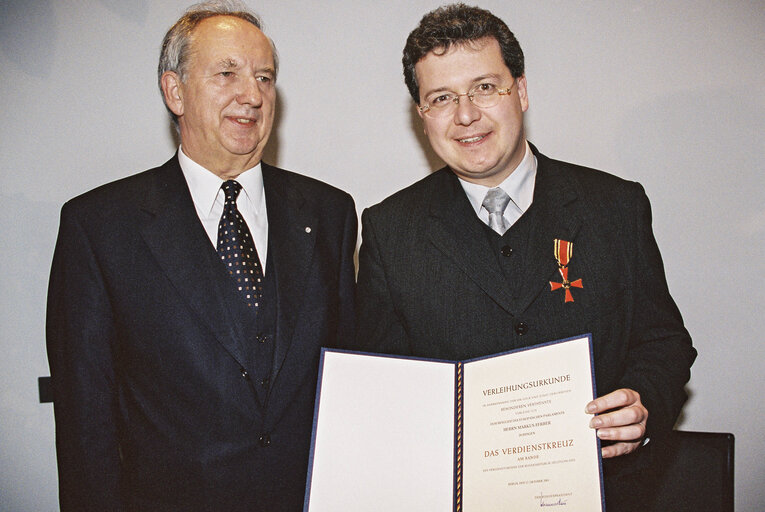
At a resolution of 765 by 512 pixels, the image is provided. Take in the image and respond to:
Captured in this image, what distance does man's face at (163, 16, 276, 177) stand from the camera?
2.25 meters

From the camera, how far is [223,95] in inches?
88.8

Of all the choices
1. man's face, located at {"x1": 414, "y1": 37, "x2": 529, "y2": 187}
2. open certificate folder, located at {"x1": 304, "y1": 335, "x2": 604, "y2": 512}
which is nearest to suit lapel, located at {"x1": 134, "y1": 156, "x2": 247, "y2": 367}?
open certificate folder, located at {"x1": 304, "y1": 335, "x2": 604, "y2": 512}

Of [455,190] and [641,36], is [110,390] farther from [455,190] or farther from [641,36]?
[641,36]

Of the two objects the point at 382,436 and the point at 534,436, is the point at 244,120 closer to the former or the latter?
the point at 382,436

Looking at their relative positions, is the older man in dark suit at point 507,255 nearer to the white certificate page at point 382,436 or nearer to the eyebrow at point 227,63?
the white certificate page at point 382,436

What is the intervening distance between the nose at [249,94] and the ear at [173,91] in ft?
0.81

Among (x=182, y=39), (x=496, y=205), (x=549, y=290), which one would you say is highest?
(x=182, y=39)

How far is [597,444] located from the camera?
158 centimetres

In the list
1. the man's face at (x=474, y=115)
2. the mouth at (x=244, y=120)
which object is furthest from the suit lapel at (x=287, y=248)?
the man's face at (x=474, y=115)

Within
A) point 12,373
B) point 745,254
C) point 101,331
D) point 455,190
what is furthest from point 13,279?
point 745,254

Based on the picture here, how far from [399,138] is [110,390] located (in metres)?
1.90

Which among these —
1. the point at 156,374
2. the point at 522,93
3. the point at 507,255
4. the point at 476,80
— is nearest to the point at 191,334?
the point at 156,374

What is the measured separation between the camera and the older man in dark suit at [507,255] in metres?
2.04

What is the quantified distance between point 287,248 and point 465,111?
2.62 feet
